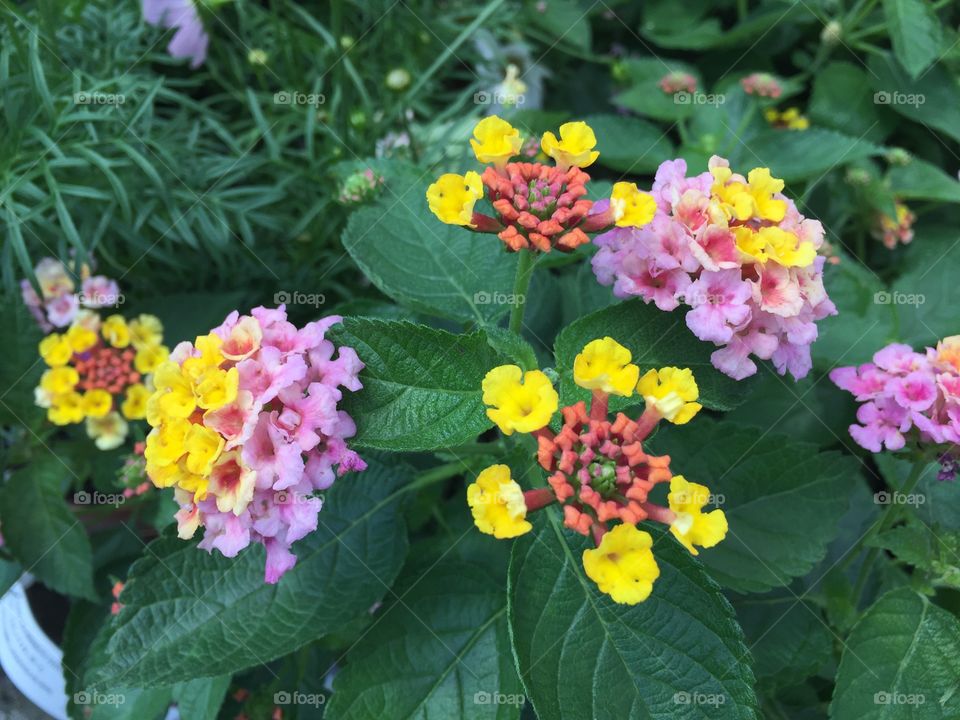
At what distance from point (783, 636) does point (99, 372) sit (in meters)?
1.15

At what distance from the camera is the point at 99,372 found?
4.16ft

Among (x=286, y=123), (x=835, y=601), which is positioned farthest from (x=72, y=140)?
(x=835, y=601)

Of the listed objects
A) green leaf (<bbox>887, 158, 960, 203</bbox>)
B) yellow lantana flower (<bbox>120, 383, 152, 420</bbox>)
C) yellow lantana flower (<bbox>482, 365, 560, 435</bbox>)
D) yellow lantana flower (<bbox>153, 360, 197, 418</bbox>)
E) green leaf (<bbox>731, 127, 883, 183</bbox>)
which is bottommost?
yellow lantana flower (<bbox>120, 383, 152, 420</bbox>)

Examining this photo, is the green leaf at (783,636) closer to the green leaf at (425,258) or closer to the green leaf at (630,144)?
the green leaf at (425,258)

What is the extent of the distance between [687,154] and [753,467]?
2.33ft

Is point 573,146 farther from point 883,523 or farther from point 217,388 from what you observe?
point 883,523

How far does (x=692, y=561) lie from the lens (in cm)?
81

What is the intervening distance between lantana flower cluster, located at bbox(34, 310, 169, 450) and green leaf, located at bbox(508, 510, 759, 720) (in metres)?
0.76

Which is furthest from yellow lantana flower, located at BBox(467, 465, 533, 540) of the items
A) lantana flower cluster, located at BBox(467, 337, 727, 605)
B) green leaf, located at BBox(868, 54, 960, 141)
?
green leaf, located at BBox(868, 54, 960, 141)

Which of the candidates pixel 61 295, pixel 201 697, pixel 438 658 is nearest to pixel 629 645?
pixel 438 658

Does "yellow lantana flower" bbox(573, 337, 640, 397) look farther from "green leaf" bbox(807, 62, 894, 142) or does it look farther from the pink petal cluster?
"green leaf" bbox(807, 62, 894, 142)

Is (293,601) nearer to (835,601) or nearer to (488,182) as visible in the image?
(488,182)

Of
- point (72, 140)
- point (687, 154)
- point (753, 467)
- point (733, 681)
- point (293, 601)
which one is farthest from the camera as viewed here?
point (687, 154)

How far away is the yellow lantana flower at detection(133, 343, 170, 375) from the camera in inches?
50.3
